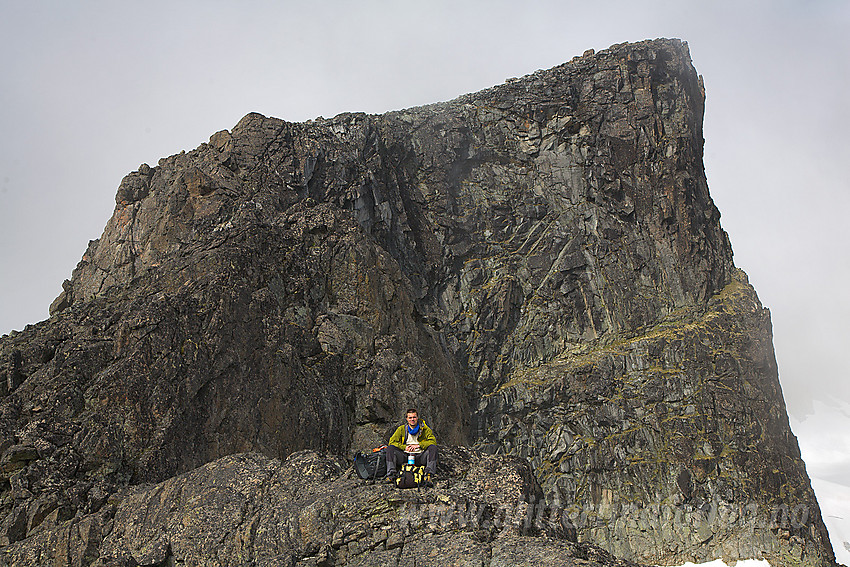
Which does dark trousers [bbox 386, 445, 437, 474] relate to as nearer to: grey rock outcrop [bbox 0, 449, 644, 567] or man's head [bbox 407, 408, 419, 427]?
grey rock outcrop [bbox 0, 449, 644, 567]

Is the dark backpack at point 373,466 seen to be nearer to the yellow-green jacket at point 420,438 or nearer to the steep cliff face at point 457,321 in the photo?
the yellow-green jacket at point 420,438

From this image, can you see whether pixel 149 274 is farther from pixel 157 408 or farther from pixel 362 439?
pixel 362 439

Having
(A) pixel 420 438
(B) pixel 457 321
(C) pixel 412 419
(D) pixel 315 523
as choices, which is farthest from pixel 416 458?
(B) pixel 457 321

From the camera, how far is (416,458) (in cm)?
1543

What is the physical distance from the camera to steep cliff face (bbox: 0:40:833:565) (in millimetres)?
26141

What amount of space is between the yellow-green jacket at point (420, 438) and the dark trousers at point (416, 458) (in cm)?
18

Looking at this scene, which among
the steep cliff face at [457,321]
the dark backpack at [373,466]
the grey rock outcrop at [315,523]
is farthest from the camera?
the steep cliff face at [457,321]

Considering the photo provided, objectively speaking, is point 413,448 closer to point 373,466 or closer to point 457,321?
point 373,466

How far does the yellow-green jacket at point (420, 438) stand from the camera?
15648 mm

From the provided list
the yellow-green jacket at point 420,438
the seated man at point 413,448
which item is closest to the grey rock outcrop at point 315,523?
the seated man at point 413,448

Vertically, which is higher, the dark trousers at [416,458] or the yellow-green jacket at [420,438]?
the yellow-green jacket at [420,438]

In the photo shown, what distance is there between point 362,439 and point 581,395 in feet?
65.1

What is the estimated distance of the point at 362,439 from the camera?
3391cm

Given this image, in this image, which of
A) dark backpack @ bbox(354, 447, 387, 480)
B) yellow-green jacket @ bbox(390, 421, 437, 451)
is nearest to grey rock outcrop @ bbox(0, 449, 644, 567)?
dark backpack @ bbox(354, 447, 387, 480)
